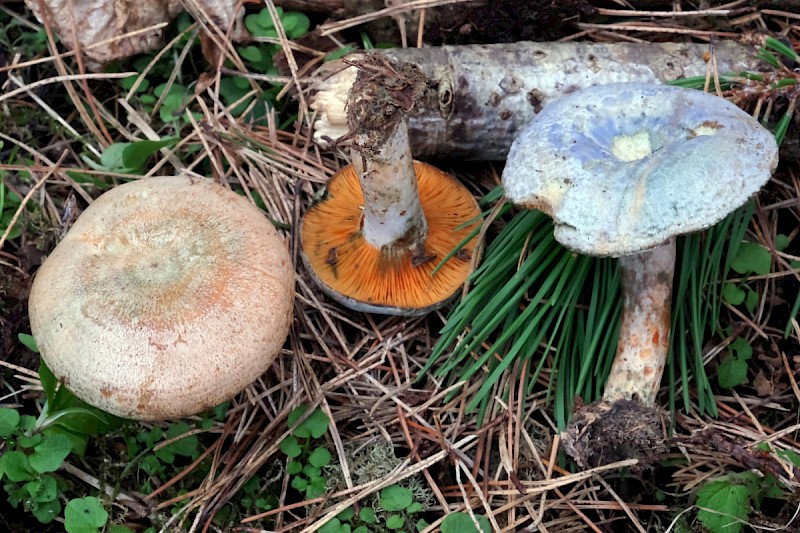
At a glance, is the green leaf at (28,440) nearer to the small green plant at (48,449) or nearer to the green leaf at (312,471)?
the small green plant at (48,449)

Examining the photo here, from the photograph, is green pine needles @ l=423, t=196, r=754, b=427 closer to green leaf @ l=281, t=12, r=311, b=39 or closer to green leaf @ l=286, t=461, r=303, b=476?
green leaf @ l=286, t=461, r=303, b=476

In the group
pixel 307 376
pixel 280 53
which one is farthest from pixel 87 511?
pixel 280 53

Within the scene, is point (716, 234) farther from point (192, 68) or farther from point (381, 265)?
point (192, 68)

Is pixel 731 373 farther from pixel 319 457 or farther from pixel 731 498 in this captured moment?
pixel 319 457

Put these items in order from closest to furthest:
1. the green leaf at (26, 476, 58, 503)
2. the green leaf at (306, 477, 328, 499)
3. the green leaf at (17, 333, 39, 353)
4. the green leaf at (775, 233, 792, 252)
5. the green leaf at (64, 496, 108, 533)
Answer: the green leaf at (64, 496, 108, 533) < the green leaf at (26, 476, 58, 503) < the green leaf at (306, 477, 328, 499) < the green leaf at (17, 333, 39, 353) < the green leaf at (775, 233, 792, 252)

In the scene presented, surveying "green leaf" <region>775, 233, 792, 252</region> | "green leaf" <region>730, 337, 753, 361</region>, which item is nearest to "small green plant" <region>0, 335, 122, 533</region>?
"green leaf" <region>730, 337, 753, 361</region>

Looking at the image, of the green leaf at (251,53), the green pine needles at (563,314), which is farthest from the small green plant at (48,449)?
the green leaf at (251,53)

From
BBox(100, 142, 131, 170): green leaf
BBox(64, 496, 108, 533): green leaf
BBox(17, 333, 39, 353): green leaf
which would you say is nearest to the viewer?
BBox(64, 496, 108, 533): green leaf

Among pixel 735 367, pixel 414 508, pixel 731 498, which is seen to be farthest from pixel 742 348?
pixel 414 508
